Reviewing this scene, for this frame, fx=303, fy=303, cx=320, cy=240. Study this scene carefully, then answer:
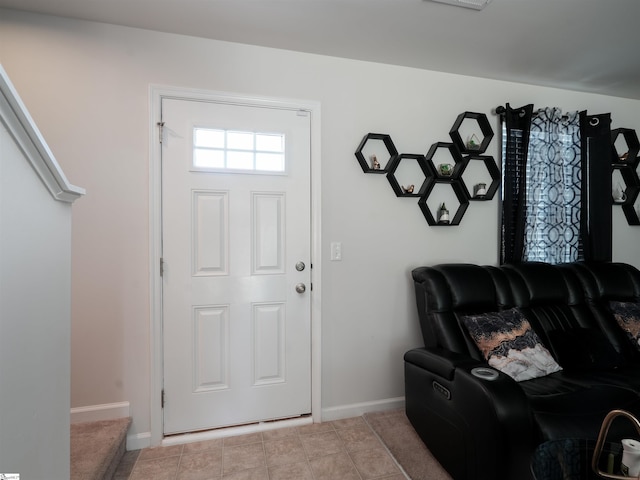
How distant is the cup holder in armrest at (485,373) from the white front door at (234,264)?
3.49 feet

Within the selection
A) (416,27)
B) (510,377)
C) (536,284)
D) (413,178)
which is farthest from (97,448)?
(416,27)

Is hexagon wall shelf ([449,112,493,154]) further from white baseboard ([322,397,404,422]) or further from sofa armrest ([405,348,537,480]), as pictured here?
white baseboard ([322,397,404,422])

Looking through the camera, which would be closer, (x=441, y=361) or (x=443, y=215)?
(x=441, y=361)

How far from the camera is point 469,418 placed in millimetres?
1422

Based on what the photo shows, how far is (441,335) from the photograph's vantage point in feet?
6.08

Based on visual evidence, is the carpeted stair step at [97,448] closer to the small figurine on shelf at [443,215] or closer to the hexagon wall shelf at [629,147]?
the small figurine on shelf at [443,215]

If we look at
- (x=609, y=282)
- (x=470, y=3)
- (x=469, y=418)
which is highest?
(x=470, y=3)

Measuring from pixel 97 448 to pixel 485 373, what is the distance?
201 centimetres

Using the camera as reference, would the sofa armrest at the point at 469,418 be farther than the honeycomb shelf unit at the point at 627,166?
No

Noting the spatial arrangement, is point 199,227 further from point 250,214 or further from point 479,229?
point 479,229

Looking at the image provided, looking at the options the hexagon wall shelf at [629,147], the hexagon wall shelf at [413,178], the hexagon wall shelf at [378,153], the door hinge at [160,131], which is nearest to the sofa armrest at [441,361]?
the hexagon wall shelf at [413,178]

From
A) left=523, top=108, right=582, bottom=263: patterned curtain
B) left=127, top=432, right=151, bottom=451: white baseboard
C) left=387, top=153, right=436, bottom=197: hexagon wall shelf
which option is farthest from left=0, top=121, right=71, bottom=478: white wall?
left=523, top=108, right=582, bottom=263: patterned curtain

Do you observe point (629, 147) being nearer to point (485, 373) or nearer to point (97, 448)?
point (485, 373)

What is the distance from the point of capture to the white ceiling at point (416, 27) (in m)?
1.66
